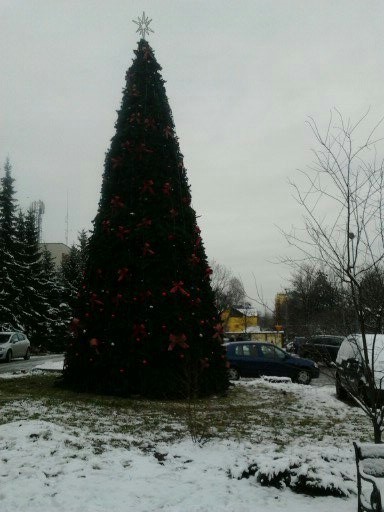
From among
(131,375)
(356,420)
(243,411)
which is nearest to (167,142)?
(131,375)

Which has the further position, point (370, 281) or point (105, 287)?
point (105, 287)

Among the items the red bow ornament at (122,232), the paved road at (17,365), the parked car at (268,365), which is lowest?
the paved road at (17,365)

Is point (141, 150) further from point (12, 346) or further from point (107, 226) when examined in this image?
point (12, 346)

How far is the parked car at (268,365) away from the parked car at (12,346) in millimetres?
12219

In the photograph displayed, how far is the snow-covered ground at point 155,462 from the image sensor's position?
4.84 meters

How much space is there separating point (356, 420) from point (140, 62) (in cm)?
973

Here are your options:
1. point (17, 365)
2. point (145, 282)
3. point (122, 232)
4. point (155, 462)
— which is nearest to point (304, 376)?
point (145, 282)

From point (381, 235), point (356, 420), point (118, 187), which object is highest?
point (118, 187)

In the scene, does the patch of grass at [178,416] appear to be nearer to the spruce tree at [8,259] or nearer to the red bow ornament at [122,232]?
the red bow ornament at [122,232]

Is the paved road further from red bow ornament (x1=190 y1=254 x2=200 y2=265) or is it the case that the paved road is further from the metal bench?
the metal bench

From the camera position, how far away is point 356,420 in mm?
9586

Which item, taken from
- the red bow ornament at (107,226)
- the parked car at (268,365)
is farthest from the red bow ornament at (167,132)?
the parked car at (268,365)

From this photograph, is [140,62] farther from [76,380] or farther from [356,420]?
[356,420]

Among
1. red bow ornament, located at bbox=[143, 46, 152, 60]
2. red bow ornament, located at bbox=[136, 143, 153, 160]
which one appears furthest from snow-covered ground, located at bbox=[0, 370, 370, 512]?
red bow ornament, located at bbox=[143, 46, 152, 60]
